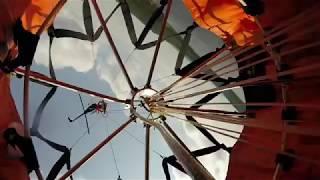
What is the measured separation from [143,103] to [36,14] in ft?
1.47

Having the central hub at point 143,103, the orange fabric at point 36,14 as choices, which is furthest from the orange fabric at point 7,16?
the central hub at point 143,103

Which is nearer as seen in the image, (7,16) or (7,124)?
(7,16)

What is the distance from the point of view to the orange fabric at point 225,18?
5.70 ft

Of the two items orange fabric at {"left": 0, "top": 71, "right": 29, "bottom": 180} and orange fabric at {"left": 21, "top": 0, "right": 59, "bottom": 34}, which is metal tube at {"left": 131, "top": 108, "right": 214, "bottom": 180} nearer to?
orange fabric at {"left": 0, "top": 71, "right": 29, "bottom": 180}

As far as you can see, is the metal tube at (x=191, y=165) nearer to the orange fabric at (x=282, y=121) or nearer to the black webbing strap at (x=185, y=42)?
the orange fabric at (x=282, y=121)

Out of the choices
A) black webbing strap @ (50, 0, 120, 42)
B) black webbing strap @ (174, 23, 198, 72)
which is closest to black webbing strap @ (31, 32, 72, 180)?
black webbing strap @ (50, 0, 120, 42)

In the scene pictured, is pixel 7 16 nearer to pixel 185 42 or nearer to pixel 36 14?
pixel 36 14

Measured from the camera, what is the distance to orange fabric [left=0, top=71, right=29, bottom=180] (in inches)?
46.1

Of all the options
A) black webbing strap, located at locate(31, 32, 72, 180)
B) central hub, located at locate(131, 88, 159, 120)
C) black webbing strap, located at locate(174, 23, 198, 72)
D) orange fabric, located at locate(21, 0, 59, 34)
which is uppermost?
black webbing strap, located at locate(174, 23, 198, 72)

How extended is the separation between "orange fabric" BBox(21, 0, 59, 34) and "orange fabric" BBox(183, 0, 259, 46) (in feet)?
1.63

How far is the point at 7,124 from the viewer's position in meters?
1.32

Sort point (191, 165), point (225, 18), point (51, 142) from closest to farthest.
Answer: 1. point (191, 165)
2. point (225, 18)
3. point (51, 142)

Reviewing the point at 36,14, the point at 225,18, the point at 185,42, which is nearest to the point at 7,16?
the point at 36,14

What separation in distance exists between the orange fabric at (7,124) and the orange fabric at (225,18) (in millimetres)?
746
